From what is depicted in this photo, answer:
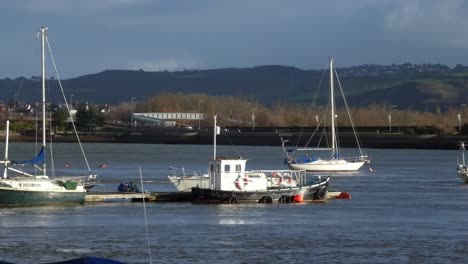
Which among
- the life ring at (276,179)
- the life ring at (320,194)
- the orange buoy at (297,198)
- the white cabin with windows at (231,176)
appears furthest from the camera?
the life ring at (320,194)

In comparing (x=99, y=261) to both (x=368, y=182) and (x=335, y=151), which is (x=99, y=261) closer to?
(x=368, y=182)

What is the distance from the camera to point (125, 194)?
6106cm

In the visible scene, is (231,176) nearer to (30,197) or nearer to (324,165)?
(30,197)

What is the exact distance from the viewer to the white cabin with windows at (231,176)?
59688 millimetres

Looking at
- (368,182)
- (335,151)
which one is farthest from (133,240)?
(335,151)

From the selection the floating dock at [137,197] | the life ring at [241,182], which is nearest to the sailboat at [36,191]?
the floating dock at [137,197]

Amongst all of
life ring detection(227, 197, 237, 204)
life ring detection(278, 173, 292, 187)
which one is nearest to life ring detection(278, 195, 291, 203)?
life ring detection(278, 173, 292, 187)

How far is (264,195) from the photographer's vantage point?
2391 inches

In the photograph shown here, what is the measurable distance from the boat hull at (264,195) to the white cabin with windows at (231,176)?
0.33 m

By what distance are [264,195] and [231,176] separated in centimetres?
214

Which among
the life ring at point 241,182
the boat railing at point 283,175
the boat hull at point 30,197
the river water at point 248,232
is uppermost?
the boat railing at point 283,175

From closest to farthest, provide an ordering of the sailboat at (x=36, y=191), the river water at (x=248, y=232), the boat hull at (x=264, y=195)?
1. the river water at (x=248, y=232)
2. the sailboat at (x=36, y=191)
3. the boat hull at (x=264, y=195)

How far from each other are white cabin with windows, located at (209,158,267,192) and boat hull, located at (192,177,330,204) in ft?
1.10

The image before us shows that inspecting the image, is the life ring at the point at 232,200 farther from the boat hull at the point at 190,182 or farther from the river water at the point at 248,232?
the boat hull at the point at 190,182
